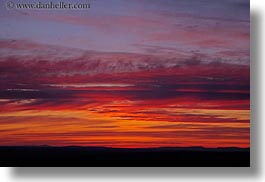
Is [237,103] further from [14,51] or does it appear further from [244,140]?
[14,51]

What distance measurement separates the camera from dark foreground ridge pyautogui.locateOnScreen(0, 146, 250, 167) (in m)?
2.14

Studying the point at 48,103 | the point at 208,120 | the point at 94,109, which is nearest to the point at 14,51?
the point at 48,103

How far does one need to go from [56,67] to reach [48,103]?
199 millimetres

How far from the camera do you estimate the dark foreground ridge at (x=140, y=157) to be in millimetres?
2141

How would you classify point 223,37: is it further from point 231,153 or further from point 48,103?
point 48,103

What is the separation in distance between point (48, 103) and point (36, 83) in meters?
0.13

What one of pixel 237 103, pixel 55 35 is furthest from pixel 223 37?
pixel 55 35

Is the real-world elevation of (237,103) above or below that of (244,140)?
above

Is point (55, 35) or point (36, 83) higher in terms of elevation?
point (55, 35)

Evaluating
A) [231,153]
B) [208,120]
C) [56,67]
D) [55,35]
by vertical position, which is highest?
[55,35]

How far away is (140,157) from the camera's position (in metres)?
2.16

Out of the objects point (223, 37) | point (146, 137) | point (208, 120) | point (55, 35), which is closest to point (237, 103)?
point (208, 120)

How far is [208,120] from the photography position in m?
2.16

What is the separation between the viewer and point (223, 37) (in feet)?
7.05
